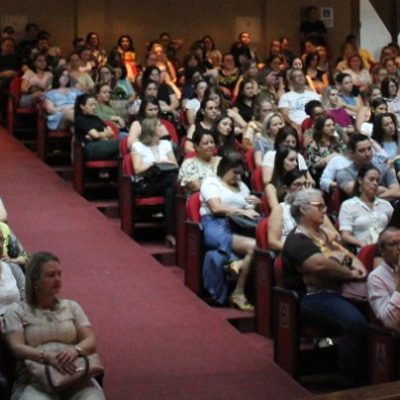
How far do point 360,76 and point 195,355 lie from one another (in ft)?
22.3

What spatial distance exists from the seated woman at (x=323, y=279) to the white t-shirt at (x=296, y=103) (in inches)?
153

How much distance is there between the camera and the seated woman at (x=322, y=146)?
26.4 ft

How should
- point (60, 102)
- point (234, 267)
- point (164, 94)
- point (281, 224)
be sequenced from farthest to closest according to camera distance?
1. point (164, 94)
2. point (60, 102)
3. point (234, 267)
4. point (281, 224)

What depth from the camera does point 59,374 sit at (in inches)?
175

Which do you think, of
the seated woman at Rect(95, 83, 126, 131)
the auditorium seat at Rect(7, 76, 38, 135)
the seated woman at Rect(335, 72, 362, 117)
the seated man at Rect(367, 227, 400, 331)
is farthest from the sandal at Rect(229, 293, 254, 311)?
the auditorium seat at Rect(7, 76, 38, 135)

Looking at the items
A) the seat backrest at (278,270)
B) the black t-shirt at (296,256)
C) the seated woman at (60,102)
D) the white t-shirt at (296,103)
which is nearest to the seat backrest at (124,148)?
the seated woman at (60,102)

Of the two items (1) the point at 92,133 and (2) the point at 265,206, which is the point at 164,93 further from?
(2) the point at 265,206

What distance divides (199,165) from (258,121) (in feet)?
5.50

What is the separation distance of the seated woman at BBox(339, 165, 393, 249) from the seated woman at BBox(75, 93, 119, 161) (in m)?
2.74

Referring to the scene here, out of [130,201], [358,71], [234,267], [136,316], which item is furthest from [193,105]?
[136,316]

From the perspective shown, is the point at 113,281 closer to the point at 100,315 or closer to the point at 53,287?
the point at 100,315

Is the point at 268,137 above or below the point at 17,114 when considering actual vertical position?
below

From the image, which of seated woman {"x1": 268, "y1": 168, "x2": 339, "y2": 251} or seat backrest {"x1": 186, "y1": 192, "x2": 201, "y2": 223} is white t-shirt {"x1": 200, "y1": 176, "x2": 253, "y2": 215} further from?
seated woman {"x1": 268, "y1": 168, "x2": 339, "y2": 251}

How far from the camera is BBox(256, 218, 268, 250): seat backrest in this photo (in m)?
6.25
